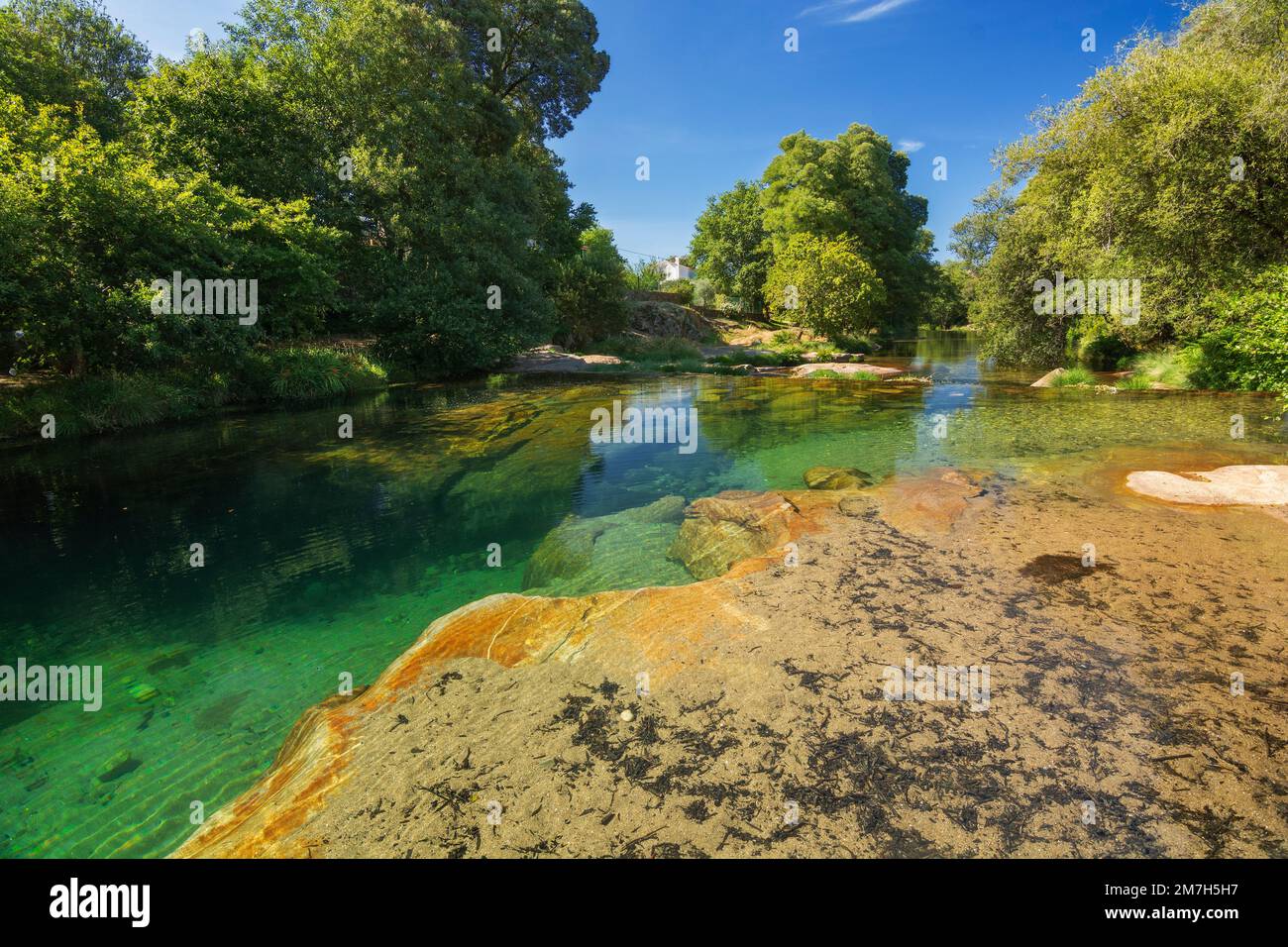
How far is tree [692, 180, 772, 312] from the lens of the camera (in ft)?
197

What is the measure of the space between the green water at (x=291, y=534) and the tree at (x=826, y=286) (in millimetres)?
22072

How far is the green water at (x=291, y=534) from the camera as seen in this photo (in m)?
4.83

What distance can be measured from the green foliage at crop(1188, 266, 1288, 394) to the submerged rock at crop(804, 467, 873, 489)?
9497 mm

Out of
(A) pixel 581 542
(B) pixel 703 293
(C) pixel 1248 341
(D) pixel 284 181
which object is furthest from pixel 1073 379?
(B) pixel 703 293


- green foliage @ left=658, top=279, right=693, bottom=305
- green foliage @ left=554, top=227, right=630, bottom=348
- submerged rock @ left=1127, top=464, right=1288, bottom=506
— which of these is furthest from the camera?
green foliage @ left=658, top=279, right=693, bottom=305

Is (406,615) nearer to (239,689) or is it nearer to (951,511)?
(239,689)

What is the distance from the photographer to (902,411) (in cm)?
1969

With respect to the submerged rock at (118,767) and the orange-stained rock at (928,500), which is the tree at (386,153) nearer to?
the orange-stained rock at (928,500)

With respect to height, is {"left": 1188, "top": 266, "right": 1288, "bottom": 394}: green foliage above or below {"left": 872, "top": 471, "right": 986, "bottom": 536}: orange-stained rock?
above

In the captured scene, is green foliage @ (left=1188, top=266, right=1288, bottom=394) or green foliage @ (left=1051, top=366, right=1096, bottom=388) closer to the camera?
green foliage @ (left=1188, top=266, right=1288, bottom=394)

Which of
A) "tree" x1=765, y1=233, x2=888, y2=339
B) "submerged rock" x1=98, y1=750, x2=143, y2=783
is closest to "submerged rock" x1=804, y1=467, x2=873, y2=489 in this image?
"submerged rock" x1=98, y1=750, x2=143, y2=783

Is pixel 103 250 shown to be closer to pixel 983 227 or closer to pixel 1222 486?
pixel 1222 486

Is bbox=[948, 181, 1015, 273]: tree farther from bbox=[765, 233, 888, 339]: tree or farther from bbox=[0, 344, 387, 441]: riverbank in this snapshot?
bbox=[0, 344, 387, 441]: riverbank
